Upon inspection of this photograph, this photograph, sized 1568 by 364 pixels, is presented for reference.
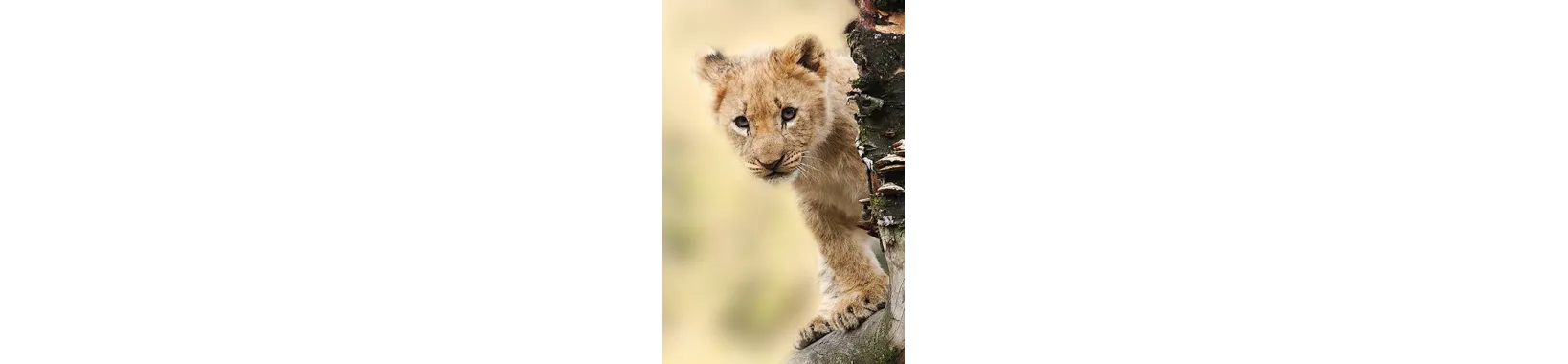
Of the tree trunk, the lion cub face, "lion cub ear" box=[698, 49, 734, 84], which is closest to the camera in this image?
the tree trunk

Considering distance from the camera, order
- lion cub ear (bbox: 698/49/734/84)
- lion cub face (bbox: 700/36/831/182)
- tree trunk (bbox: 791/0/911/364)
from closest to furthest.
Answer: tree trunk (bbox: 791/0/911/364)
lion cub face (bbox: 700/36/831/182)
lion cub ear (bbox: 698/49/734/84)

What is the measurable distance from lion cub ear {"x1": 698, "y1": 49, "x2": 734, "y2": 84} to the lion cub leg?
1.18 ft

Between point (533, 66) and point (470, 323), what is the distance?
0.55 m

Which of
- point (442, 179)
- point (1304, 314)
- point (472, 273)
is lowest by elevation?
point (1304, 314)

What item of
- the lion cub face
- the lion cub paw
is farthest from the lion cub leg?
the lion cub face

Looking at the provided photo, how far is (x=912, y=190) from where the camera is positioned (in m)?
1.83

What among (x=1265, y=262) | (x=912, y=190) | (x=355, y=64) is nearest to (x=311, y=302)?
(x=355, y=64)

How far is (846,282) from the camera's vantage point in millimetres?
1920

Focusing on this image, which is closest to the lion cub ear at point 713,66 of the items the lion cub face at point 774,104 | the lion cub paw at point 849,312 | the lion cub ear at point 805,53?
the lion cub face at point 774,104

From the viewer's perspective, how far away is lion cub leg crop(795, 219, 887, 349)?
1893 mm

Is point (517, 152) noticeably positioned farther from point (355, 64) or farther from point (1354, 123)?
point (1354, 123)

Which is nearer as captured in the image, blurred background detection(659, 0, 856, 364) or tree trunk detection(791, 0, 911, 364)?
tree trunk detection(791, 0, 911, 364)

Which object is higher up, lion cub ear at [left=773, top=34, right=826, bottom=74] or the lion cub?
lion cub ear at [left=773, top=34, right=826, bottom=74]

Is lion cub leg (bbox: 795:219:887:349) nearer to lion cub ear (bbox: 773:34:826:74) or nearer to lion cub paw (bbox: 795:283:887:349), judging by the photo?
lion cub paw (bbox: 795:283:887:349)
